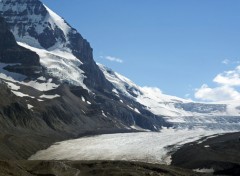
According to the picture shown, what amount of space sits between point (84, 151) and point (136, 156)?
76.3ft

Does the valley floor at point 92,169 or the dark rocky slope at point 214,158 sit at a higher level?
the dark rocky slope at point 214,158

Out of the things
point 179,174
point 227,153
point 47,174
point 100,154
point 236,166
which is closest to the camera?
point 47,174

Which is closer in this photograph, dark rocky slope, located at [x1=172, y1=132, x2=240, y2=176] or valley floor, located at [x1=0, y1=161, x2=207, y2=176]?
valley floor, located at [x1=0, y1=161, x2=207, y2=176]

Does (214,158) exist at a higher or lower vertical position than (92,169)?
higher

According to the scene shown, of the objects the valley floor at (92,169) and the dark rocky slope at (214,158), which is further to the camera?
the dark rocky slope at (214,158)

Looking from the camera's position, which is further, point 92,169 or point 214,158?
point 214,158

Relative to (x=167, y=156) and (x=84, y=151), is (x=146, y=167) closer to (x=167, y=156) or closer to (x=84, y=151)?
(x=167, y=156)

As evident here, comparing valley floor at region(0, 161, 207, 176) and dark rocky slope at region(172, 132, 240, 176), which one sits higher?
dark rocky slope at region(172, 132, 240, 176)

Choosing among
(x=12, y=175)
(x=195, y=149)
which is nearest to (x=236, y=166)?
(x=195, y=149)

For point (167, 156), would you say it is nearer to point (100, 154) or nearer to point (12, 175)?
point (100, 154)

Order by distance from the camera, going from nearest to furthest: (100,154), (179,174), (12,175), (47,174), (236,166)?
1. (12,175)
2. (47,174)
3. (179,174)
4. (236,166)
5. (100,154)

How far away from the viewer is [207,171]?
145m

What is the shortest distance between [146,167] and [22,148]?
5695cm

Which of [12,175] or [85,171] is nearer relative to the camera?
[12,175]
